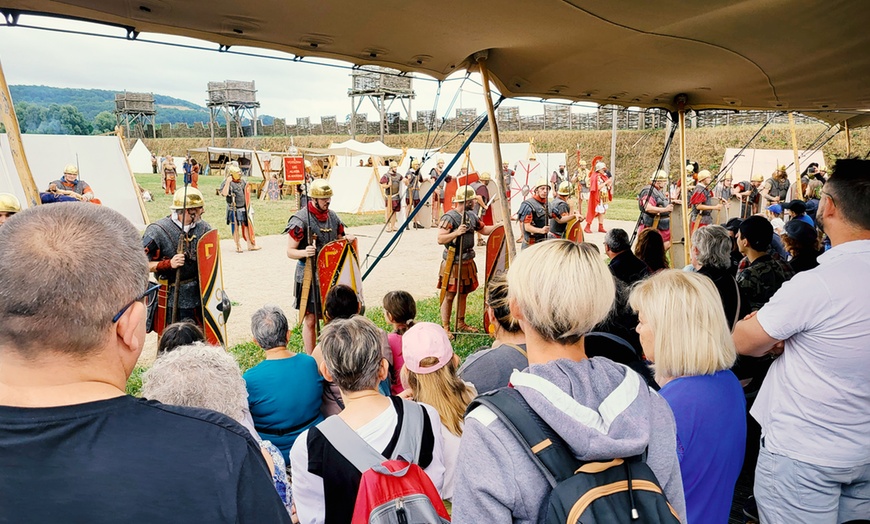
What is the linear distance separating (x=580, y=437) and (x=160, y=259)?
434 cm

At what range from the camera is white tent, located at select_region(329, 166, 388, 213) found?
19469 mm

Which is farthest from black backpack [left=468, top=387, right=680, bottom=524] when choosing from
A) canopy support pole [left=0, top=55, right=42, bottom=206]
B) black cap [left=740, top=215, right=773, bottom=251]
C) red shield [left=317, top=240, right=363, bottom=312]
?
red shield [left=317, top=240, right=363, bottom=312]

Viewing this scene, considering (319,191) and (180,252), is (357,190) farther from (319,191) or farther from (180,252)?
(180,252)

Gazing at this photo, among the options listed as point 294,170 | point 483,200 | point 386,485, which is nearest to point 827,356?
point 386,485

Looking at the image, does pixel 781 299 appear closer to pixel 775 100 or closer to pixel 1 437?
pixel 1 437

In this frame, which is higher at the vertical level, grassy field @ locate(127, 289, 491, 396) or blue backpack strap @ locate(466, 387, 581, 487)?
blue backpack strap @ locate(466, 387, 581, 487)

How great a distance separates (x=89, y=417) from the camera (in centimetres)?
77

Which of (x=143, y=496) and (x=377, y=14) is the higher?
(x=377, y=14)

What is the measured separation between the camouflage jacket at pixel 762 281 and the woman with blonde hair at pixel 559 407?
2507 millimetres

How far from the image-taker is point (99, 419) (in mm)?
772

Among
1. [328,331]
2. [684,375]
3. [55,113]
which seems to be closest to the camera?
[684,375]

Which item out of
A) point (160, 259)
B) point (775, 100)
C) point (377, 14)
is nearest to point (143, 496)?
point (377, 14)

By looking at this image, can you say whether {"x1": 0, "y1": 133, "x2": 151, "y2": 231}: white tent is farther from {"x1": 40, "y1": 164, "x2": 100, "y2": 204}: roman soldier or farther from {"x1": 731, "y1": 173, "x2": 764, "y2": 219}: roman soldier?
{"x1": 731, "y1": 173, "x2": 764, "y2": 219}: roman soldier

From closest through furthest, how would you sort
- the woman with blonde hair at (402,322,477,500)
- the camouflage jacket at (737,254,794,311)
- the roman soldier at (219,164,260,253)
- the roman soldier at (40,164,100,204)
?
the woman with blonde hair at (402,322,477,500), the camouflage jacket at (737,254,794,311), the roman soldier at (40,164,100,204), the roman soldier at (219,164,260,253)
